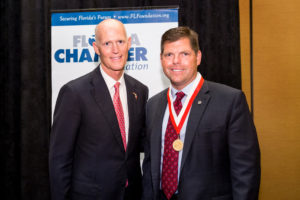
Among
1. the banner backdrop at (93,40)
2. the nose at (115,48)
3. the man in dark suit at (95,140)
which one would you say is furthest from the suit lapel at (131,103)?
the banner backdrop at (93,40)

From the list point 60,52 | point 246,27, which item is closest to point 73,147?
point 60,52

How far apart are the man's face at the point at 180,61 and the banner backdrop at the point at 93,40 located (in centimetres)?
144

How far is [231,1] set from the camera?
133 inches

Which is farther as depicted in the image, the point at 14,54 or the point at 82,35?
the point at 14,54

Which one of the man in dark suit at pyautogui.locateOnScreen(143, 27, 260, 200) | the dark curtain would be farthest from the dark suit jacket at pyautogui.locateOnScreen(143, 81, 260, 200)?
the dark curtain

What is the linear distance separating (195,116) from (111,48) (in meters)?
0.90

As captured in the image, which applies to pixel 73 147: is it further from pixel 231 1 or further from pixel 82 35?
pixel 231 1

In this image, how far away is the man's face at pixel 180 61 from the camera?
1.94 meters

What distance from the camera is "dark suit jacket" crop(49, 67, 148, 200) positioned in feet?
6.46

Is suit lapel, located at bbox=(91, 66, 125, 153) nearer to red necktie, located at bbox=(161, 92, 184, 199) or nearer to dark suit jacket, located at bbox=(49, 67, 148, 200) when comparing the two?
dark suit jacket, located at bbox=(49, 67, 148, 200)

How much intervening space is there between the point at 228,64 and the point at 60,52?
2.25m

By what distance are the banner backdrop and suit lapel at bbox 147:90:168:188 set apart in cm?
140

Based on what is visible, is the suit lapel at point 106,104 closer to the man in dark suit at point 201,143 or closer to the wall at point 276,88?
the man in dark suit at point 201,143

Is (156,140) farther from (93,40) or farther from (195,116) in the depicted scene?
(93,40)
